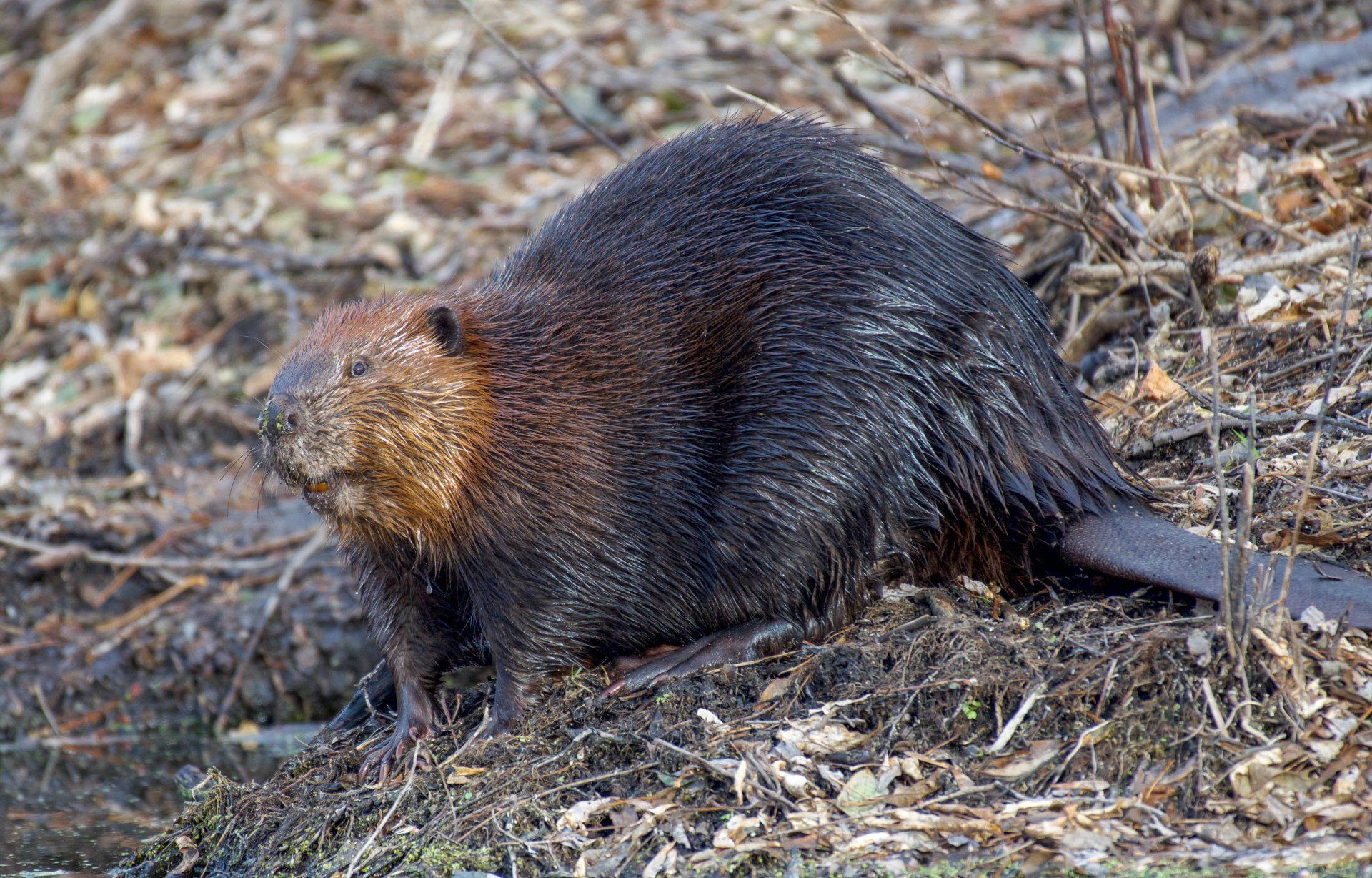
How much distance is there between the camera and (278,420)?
3.43m

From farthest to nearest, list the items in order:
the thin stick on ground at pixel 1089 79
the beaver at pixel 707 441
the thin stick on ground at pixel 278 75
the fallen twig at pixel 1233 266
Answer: the thin stick on ground at pixel 278 75 → the thin stick on ground at pixel 1089 79 → the fallen twig at pixel 1233 266 → the beaver at pixel 707 441

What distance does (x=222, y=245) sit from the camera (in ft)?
24.3

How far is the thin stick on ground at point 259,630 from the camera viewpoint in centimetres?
553

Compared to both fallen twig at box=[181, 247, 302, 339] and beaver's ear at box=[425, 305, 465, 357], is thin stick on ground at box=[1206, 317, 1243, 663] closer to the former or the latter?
beaver's ear at box=[425, 305, 465, 357]

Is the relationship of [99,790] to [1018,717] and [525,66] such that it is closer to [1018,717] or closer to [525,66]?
[525,66]

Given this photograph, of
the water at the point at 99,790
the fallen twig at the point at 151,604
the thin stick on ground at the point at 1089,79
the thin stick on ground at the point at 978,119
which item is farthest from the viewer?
the fallen twig at the point at 151,604

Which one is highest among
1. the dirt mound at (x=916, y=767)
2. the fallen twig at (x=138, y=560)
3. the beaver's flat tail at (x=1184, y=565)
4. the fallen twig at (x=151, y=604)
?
the beaver's flat tail at (x=1184, y=565)

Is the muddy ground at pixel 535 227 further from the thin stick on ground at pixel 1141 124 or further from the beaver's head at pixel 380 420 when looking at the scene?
the beaver's head at pixel 380 420

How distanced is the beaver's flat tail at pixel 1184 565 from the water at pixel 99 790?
8.33ft

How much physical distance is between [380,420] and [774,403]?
1030 mm

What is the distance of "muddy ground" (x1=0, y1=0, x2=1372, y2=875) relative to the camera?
3033mm

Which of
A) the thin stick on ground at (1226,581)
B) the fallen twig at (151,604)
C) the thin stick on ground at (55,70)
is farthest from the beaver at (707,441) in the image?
the thin stick on ground at (55,70)

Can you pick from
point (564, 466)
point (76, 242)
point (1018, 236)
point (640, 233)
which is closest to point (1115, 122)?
point (1018, 236)

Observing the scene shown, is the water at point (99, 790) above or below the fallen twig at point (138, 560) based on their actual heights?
below
